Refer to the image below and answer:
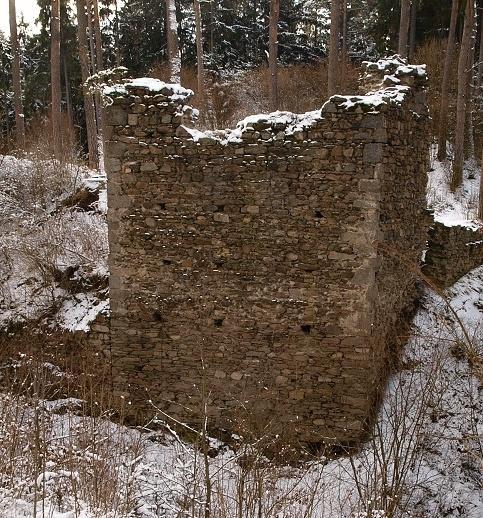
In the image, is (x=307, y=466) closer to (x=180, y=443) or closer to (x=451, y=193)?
(x=180, y=443)

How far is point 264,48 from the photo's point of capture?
2486 centimetres

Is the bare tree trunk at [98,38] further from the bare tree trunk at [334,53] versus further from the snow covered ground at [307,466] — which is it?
the snow covered ground at [307,466]

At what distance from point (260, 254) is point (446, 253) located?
184 inches

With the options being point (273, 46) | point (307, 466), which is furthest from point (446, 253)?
point (273, 46)

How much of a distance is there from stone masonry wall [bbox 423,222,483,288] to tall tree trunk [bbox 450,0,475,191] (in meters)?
5.62

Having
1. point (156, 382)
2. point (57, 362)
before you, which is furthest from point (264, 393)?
point (57, 362)

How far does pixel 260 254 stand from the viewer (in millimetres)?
6879

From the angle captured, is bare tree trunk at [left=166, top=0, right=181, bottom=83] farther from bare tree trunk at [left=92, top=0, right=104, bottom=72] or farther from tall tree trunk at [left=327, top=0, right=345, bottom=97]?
tall tree trunk at [left=327, top=0, right=345, bottom=97]

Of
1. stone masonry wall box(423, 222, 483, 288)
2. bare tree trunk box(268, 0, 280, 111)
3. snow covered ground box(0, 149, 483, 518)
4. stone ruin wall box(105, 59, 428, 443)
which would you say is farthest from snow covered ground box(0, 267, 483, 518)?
bare tree trunk box(268, 0, 280, 111)

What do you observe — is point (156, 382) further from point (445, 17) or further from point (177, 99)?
point (445, 17)

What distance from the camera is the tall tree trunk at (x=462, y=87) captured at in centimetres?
1401

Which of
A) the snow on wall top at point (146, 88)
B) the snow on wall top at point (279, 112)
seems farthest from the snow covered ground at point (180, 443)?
the snow on wall top at point (146, 88)

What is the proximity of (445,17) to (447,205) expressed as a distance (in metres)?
9.51

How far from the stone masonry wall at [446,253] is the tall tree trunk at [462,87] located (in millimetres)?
5618
